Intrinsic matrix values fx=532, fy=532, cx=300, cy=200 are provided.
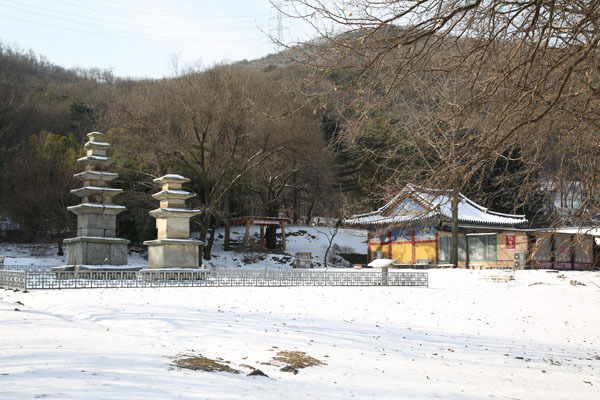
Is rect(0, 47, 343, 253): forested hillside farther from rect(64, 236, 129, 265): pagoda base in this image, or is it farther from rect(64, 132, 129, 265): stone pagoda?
rect(64, 236, 129, 265): pagoda base

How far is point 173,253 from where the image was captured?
24359mm

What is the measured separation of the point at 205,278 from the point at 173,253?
316 centimetres

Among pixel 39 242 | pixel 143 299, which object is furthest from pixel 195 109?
pixel 143 299

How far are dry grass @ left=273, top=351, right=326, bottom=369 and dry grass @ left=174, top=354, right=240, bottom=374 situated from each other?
1.22 m

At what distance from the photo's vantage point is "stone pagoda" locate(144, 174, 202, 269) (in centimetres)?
2430

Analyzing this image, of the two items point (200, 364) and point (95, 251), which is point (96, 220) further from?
point (200, 364)

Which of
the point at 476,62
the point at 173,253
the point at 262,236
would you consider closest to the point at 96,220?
the point at 173,253

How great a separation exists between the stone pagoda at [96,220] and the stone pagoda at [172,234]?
205 cm

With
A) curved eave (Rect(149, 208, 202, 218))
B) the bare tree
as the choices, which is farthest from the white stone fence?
the bare tree

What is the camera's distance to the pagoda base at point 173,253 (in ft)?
79.4

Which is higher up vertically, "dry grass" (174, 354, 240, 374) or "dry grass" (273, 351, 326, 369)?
"dry grass" (174, 354, 240, 374)

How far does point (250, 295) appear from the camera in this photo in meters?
18.5

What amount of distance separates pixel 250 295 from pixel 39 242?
27370 mm

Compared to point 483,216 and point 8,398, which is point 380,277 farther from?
point 8,398
